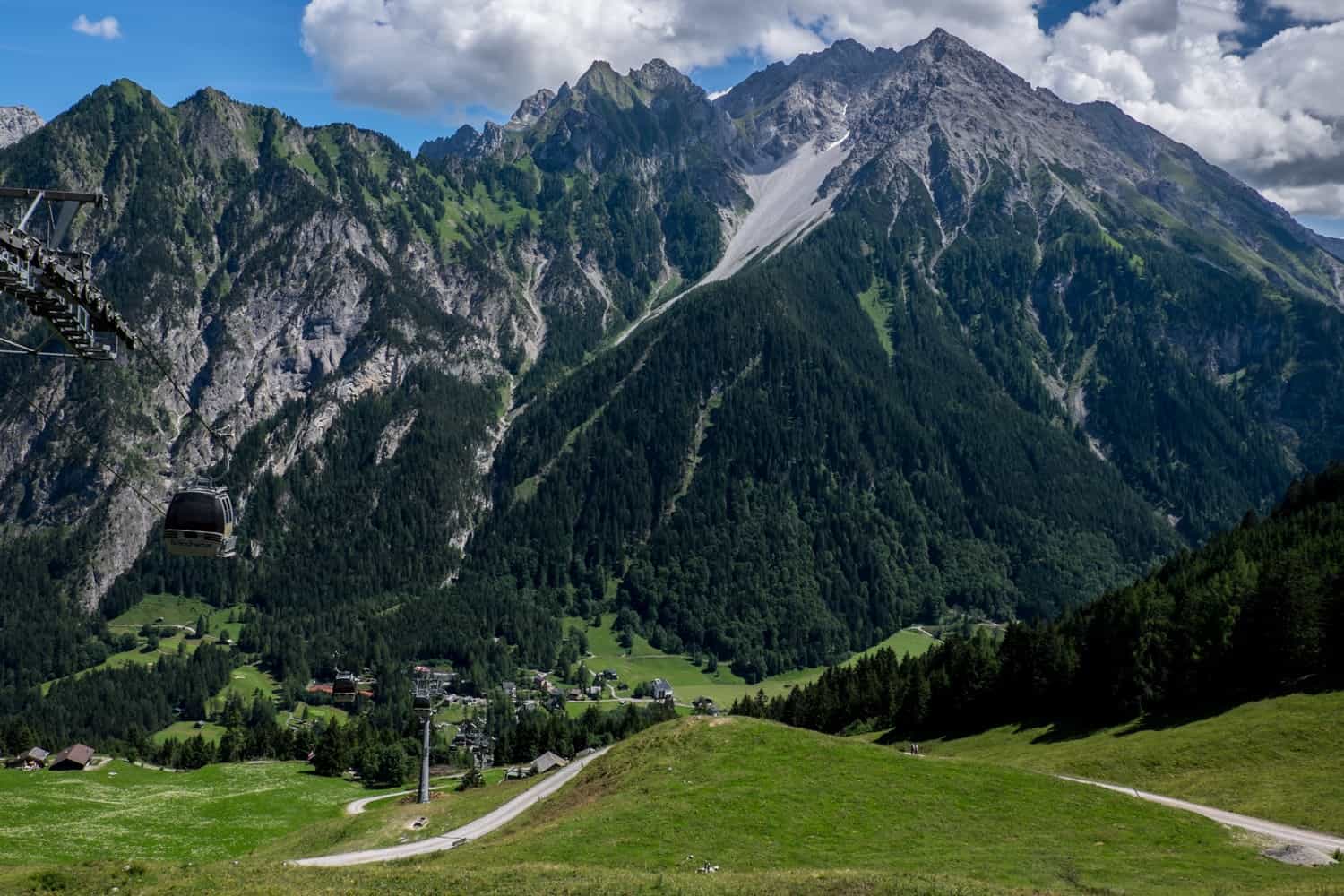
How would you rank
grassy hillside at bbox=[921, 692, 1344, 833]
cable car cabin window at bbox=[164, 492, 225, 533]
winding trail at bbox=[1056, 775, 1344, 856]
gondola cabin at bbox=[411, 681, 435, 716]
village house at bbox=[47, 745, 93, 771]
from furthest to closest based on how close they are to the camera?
1. village house at bbox=[47, 745, 93, 771]
2. gondola cabin at bbox=[411, 681, 435, 716]
3. grassy hillside at bbox=[921, 692, 1344, 833]
4. winding trail at bbox=[1056, 775, 1344, 856]
5. cable car cabin window at bbox=[164, 492, 225, 533]

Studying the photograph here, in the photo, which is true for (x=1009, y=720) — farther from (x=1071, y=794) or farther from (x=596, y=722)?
(x=596, y=722)

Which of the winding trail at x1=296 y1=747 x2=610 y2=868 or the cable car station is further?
the winding trail at x1=296 y1=747 x2=610 y2=868

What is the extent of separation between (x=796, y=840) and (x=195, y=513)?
37534mm

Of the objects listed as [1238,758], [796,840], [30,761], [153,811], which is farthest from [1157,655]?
[30,761]

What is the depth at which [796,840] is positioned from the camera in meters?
62.2

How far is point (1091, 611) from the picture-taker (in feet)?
445

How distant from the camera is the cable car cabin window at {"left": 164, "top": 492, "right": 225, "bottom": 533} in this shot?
150 feet

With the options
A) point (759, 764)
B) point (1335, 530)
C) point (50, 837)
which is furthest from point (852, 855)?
point (1335, 530)

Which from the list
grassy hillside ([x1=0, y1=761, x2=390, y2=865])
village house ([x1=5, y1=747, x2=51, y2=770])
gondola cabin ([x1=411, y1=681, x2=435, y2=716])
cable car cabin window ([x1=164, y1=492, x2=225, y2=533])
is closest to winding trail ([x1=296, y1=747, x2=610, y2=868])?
grassy hillside ([x1=0, y1=761, x2=390, y2=865])

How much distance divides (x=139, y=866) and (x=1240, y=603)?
102924 mm

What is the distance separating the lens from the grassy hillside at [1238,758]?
70.9 m

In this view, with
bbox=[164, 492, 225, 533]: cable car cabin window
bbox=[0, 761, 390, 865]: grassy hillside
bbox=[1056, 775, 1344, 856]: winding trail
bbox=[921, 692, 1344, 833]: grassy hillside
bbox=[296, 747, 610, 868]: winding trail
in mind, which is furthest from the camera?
bbox=[0, 761, 390, 865]: grassy hillside

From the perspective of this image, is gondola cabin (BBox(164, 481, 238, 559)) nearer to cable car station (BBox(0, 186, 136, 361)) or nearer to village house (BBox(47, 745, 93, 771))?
cable car station (BBox(0, 186, 136, 361))

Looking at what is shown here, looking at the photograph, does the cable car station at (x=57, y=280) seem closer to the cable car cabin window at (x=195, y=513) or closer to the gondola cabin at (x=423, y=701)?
the cable car cabin window at (x=195, y=513)
